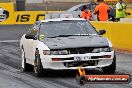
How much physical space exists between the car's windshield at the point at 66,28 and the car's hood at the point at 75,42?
412 millimetres

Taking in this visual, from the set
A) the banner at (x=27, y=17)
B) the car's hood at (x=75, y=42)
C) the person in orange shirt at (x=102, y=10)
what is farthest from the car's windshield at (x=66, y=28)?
the banner at (x=27, y=17)

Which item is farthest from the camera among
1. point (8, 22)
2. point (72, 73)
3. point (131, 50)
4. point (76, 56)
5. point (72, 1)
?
point (72, 1)

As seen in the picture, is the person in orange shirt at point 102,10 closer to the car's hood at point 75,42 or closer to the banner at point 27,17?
the car's hood at point 75,42

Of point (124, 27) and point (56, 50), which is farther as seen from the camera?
point (124, 27)

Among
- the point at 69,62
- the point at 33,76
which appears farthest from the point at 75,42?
the point at 33,76

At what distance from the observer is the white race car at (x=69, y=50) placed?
1317 cm

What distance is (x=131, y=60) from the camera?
57.6 ft

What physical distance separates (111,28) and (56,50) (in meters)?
8.55

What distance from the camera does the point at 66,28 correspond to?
14609 millimetres

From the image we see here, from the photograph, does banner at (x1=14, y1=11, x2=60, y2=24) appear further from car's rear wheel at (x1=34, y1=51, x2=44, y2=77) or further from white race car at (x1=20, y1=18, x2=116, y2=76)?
car's rear wheel at (x1=34, y1=51, x2=44, y2=77)

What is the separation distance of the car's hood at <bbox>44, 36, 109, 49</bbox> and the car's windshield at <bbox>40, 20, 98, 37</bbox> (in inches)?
16.2

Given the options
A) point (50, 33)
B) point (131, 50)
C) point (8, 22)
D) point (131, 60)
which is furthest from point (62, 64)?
point (8, 22)

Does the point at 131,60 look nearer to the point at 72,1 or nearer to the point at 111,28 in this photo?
the point at 111,28

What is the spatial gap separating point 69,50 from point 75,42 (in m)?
0.34
